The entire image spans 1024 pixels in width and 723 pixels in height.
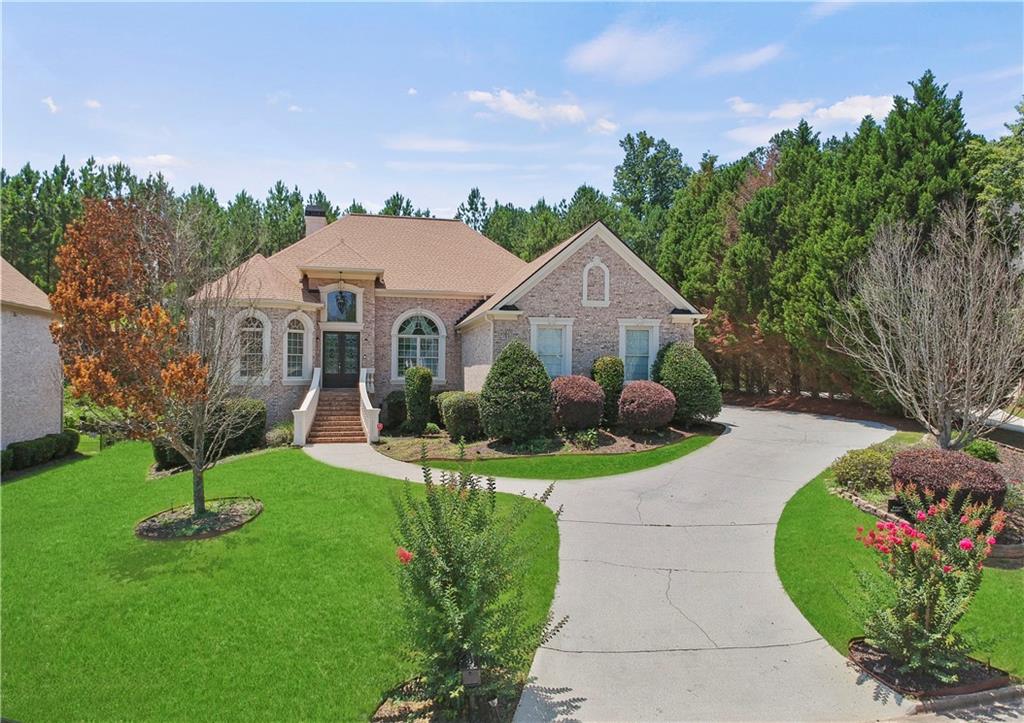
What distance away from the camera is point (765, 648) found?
6617 millimetres

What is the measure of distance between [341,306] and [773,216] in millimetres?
20002

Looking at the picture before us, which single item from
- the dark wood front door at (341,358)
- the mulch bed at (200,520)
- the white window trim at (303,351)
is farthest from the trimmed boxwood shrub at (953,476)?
the white window trim at (303,351)

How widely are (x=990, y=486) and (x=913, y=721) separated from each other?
251 inches

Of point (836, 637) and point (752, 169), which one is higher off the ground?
point (752, 169)

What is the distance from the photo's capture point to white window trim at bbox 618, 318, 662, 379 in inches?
787

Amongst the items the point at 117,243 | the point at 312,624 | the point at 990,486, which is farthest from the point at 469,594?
the point at 990,486

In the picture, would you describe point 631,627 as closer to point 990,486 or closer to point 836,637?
point 836,637

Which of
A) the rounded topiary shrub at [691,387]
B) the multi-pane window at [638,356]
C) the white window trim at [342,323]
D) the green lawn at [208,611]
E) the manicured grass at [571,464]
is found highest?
the white window trim at [342,323]

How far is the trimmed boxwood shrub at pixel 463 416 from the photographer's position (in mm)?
18016

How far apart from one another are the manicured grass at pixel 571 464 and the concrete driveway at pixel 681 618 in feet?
2.55

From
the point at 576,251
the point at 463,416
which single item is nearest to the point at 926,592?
the point at 463,416

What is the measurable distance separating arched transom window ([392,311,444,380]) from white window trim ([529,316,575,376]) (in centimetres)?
501

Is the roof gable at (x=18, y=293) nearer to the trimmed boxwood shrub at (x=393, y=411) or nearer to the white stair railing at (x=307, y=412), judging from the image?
the white stair railing at (x=307, y=412)

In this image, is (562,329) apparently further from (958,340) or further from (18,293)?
(18,293)
